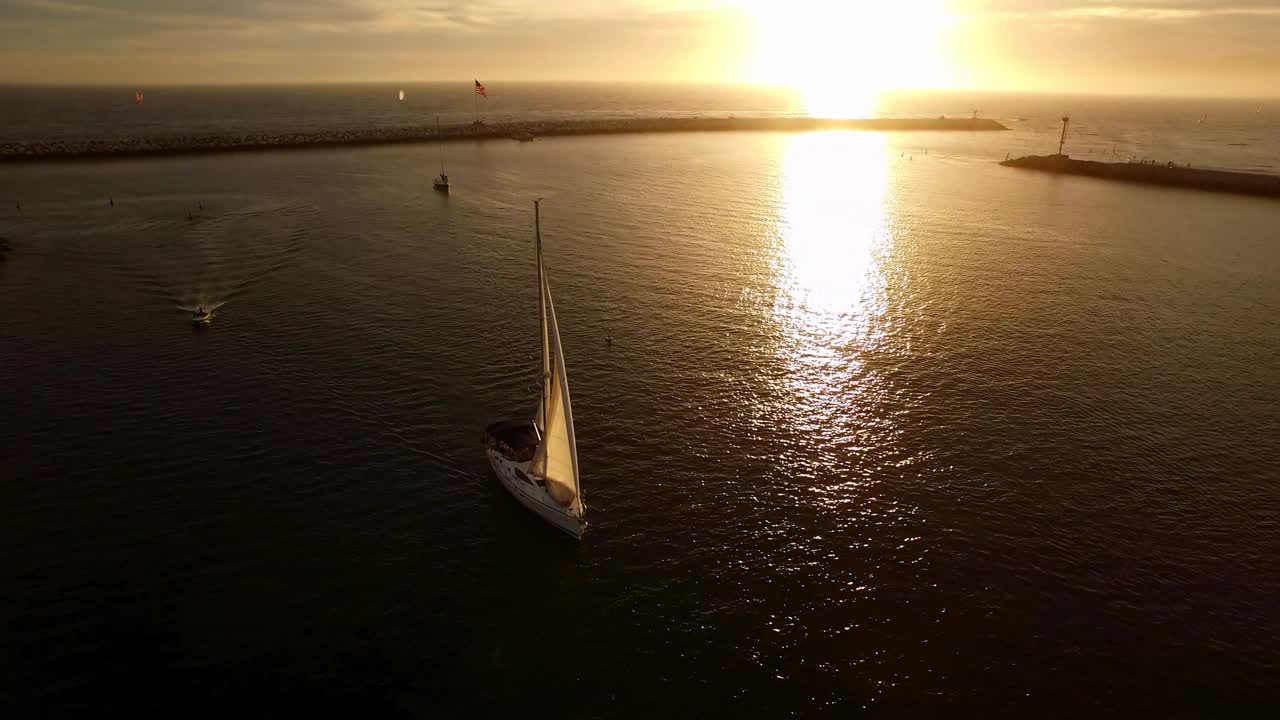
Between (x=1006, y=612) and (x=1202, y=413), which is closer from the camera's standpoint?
(x=1006, y=612)

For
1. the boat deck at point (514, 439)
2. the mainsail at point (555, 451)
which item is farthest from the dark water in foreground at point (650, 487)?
the mainsail at point (555, 451)

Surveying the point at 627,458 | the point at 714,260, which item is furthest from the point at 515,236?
the point at 627,458

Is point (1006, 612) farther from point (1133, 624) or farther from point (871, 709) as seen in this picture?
point (871, 709)

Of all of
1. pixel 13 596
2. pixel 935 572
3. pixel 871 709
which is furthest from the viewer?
pixel 935 572

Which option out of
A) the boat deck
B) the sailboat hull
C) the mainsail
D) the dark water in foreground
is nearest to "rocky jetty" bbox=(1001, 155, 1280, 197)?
the dark water in foreground

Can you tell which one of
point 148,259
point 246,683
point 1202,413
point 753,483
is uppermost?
point 148,259
